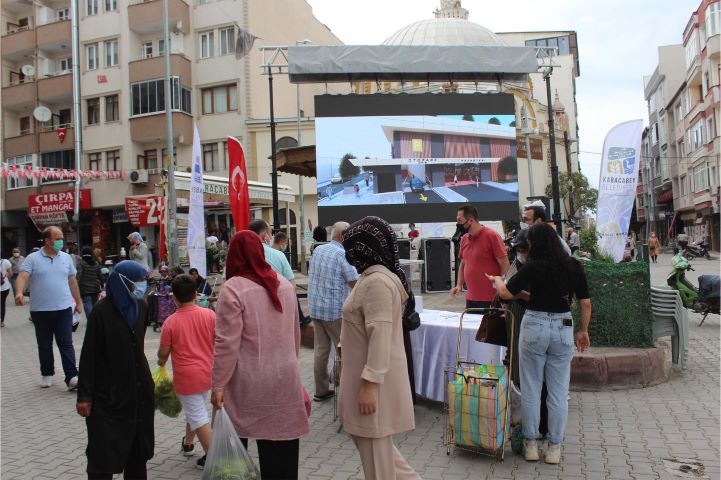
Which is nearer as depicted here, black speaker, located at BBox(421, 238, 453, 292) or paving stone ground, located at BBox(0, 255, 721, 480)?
paving stone ground, located at BBox(0, 255, 721, 480)

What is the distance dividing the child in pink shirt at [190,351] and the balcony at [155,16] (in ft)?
101

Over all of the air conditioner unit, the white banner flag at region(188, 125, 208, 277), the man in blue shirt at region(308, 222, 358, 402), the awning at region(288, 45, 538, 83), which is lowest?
the man in blue shirt at region(308, 222, 358, 402)

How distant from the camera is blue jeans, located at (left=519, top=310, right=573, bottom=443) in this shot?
445cm

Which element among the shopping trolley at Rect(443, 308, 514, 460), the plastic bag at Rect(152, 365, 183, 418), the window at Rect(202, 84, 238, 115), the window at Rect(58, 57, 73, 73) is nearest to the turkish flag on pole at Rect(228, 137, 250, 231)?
the plastic bag at Rect(152, 365, 183, 418)

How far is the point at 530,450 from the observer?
4.58 meters

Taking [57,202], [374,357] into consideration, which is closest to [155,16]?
[57,202]

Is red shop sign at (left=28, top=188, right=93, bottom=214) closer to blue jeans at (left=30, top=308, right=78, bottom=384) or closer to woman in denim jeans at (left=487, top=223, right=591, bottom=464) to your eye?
blue jeans at (left=30, top=308, right=78, bottom=384)

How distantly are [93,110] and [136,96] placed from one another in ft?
11.6

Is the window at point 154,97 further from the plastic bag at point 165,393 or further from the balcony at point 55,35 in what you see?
the plastic bag at point 165,393

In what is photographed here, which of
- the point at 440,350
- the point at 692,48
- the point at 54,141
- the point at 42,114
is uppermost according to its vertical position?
the point at 692,48

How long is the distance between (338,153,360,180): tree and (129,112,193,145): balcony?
1818 cm

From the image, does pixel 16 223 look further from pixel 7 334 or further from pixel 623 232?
pixel 623 232

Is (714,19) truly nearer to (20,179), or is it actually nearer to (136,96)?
(136,96)

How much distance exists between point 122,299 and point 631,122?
9.29 m
